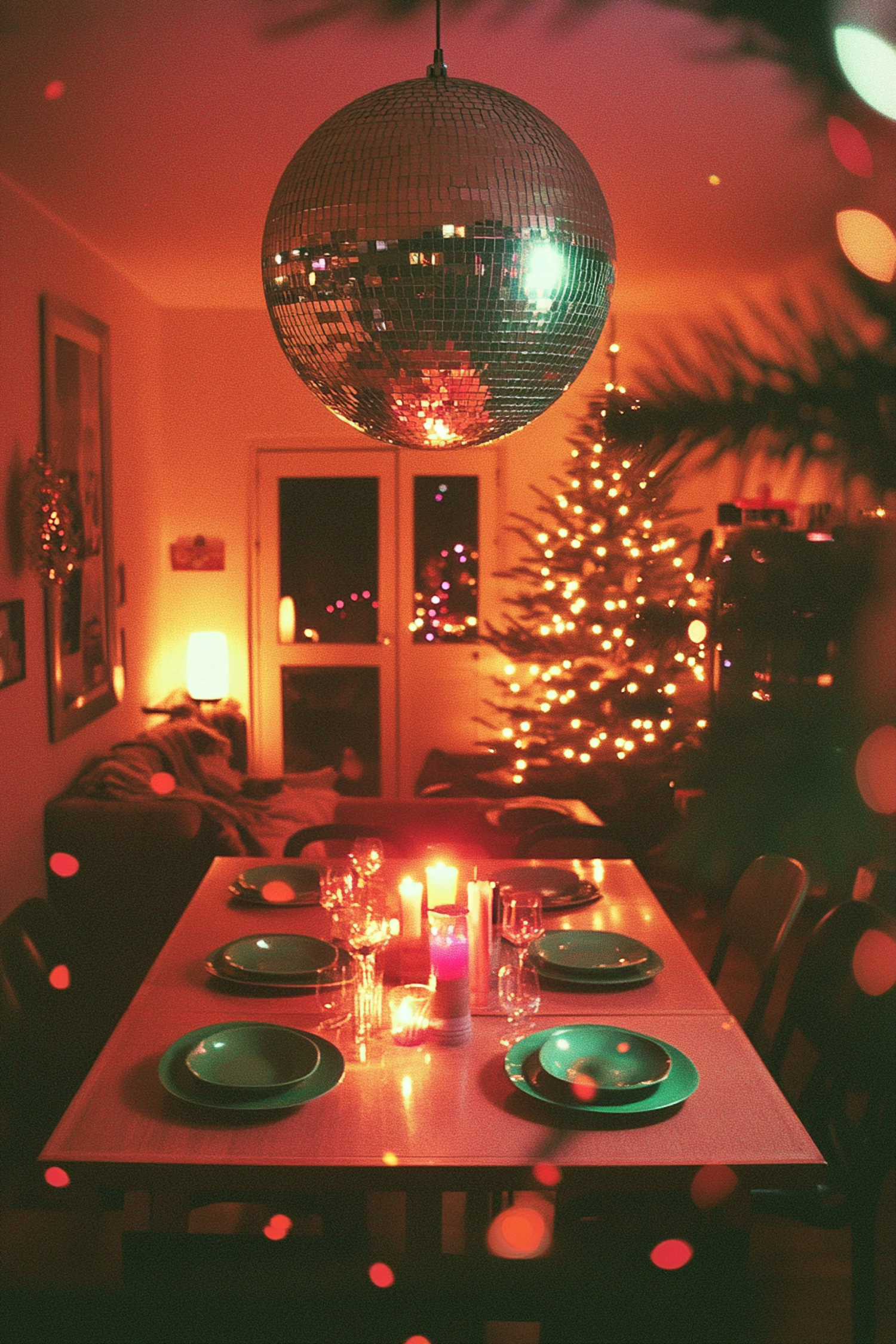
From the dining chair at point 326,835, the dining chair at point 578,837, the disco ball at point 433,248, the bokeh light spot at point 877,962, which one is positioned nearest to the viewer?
the bokeh light spot at point 877,962

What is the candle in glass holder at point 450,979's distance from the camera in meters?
1.83

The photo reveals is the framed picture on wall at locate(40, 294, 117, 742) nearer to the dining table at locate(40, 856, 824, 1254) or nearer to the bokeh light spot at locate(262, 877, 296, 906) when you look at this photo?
the bokeh light spot at locate(262, 877, 296, 906)

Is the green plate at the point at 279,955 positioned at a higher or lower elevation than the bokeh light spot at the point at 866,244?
lower

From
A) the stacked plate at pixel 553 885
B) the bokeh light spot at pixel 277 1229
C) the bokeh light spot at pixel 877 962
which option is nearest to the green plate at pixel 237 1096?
the bokeh light spot at pixel 277 1229

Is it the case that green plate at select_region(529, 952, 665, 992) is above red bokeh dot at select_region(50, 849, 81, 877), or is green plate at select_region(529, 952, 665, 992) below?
above

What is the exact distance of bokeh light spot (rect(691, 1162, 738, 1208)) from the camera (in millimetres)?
1478

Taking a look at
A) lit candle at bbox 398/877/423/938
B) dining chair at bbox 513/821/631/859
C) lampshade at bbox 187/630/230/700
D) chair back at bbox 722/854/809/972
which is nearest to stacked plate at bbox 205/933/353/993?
lit candle at bbox 398/877/423/938

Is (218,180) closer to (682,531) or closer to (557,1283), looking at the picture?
(682,531)

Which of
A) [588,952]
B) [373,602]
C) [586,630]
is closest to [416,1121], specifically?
[588,952]

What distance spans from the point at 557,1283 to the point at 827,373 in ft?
3.22

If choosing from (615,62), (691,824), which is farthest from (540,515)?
(691,824)

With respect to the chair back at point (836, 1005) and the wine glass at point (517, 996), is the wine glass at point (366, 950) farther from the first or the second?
the chair back at point (836, 1005)

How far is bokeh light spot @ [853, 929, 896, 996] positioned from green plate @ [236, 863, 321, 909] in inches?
75.5

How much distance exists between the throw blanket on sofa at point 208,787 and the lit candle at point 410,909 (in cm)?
199
